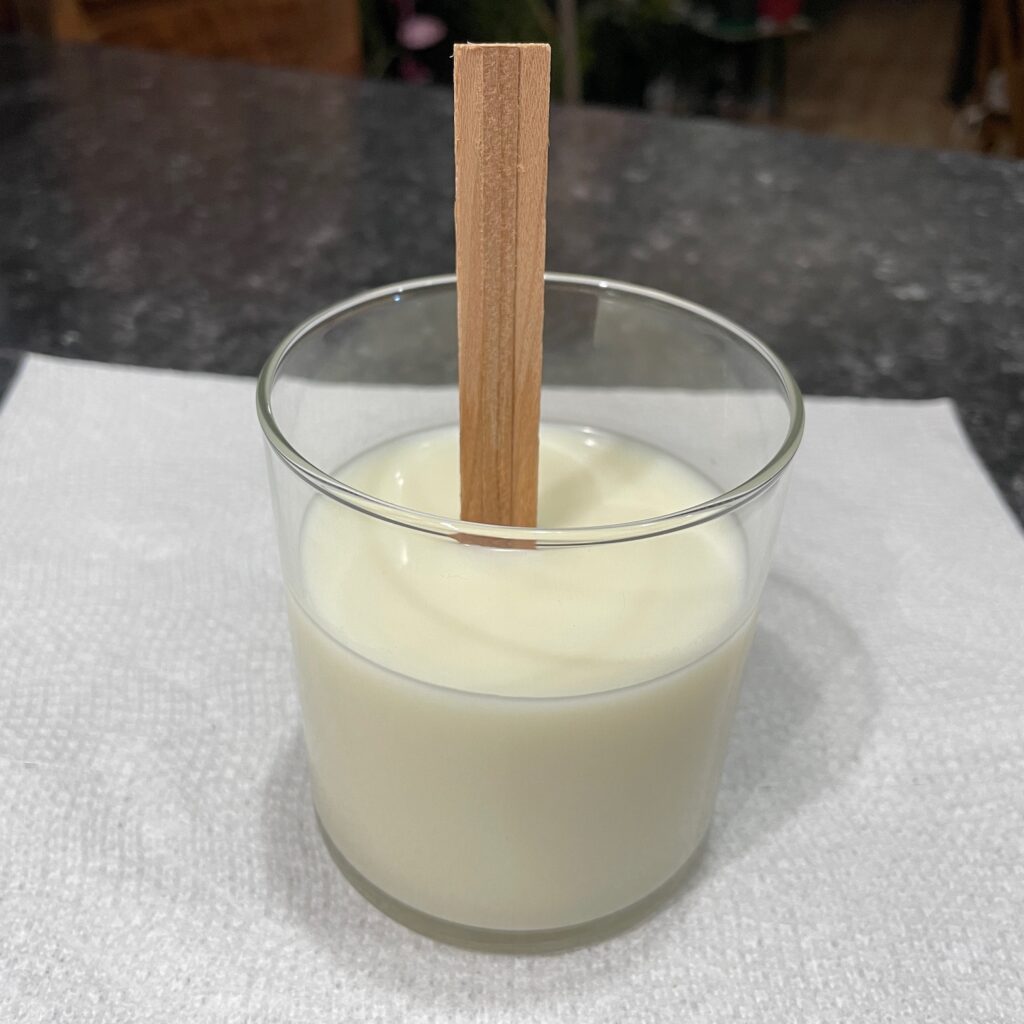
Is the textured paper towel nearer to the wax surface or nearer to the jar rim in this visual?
the wax surface

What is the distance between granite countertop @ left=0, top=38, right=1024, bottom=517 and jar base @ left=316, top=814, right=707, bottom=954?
12.9 inches

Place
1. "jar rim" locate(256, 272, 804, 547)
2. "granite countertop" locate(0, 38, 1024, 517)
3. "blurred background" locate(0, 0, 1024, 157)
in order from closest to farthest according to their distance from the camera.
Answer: "jar rim" locate(256, 272, 804, 547), "granite countertop" locate(0, 38, 1024, 517), "blurred background" locate(0, 0, 1024, 157)

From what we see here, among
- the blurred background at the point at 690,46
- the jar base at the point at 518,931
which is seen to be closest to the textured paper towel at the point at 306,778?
the jar base at the point at 518,931

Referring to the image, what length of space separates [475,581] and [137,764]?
178 millimetres

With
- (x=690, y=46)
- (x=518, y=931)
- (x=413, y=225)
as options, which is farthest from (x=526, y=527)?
(x=690, y=46)

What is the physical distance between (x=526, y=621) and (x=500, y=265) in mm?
99

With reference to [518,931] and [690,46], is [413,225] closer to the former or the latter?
[518,931]

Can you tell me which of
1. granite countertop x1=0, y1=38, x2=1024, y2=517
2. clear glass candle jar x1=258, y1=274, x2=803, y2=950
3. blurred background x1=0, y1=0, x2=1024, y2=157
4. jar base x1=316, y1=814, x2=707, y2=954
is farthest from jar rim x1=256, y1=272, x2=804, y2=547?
blurred background x1=0, y1=0, x2=1024, y2=157

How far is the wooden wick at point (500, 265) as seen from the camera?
0.30 meters

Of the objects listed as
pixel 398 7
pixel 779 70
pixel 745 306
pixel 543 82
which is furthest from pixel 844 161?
pixel 779 70

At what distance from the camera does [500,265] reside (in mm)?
317

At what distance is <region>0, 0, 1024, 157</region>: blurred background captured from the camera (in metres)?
1.64

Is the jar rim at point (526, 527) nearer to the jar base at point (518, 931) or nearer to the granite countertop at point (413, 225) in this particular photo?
the jar base at point (518, 931)

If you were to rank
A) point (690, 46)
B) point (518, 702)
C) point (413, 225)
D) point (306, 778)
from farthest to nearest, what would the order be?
point (690, 46)
point (413, 225)
point (306, 778)
point (518, 702)
